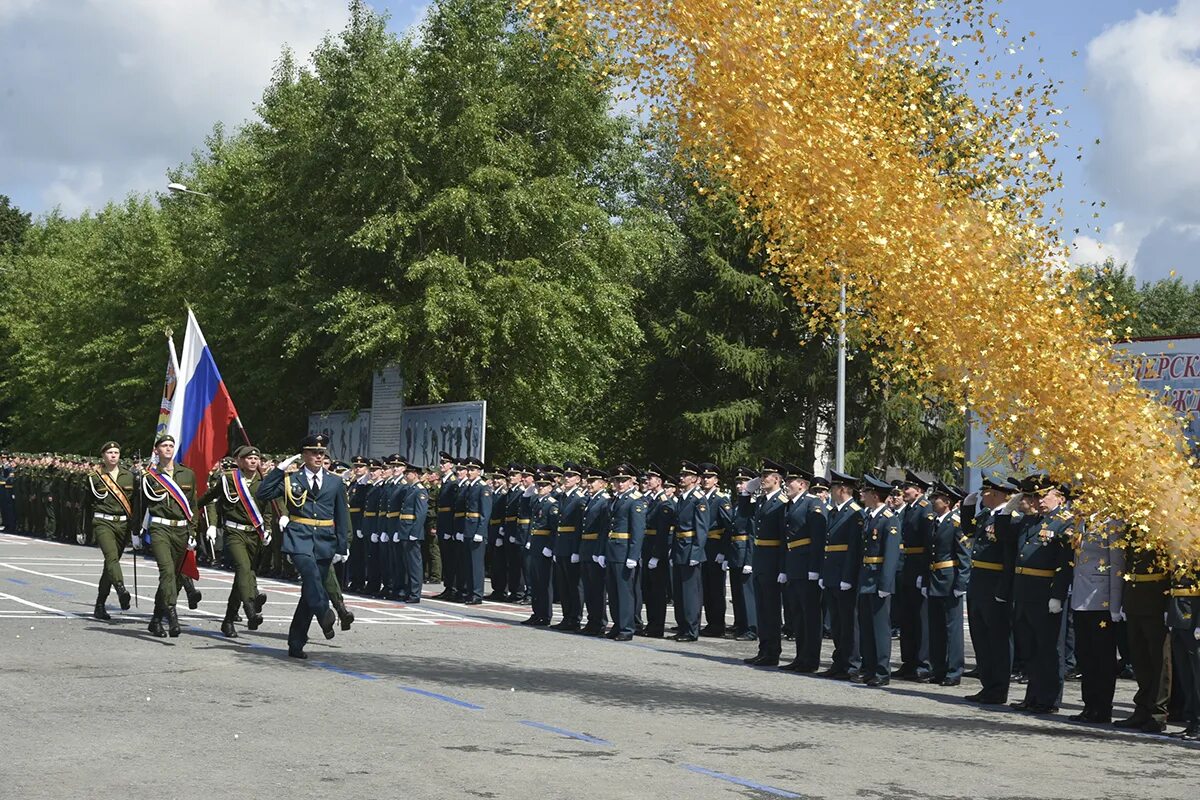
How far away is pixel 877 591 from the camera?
1538 cm

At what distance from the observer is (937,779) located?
9.83 metres

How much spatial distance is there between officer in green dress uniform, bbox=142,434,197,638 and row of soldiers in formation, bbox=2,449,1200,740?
1.47 feet

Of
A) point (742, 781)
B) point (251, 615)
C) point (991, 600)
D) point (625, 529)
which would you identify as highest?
point (625, 529)

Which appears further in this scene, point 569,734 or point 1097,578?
point 1097,578

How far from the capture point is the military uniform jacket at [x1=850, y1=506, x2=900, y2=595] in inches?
606

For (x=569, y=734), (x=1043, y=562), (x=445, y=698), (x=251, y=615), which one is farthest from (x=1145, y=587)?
(x=251, y=615)

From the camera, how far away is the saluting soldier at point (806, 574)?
640 inches

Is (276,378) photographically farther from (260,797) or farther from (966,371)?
(260,797)

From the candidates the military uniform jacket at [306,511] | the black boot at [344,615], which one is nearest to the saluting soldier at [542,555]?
the black boot at [344,615]

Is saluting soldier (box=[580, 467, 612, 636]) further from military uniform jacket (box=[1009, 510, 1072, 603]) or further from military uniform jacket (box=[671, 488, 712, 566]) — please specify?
military uniform jacket (box=[1009, 510, 1072, 603])

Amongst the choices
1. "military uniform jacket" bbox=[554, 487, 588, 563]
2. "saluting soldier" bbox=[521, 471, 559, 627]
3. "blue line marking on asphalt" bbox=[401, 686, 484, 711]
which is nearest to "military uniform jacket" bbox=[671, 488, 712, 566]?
"military uniform jacket" bbox=[554, 487, 588, 563]

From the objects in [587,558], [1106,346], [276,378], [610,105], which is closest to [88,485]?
[587,558]

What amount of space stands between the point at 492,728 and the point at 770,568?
633cm

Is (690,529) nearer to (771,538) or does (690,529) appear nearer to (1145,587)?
(771,538)
